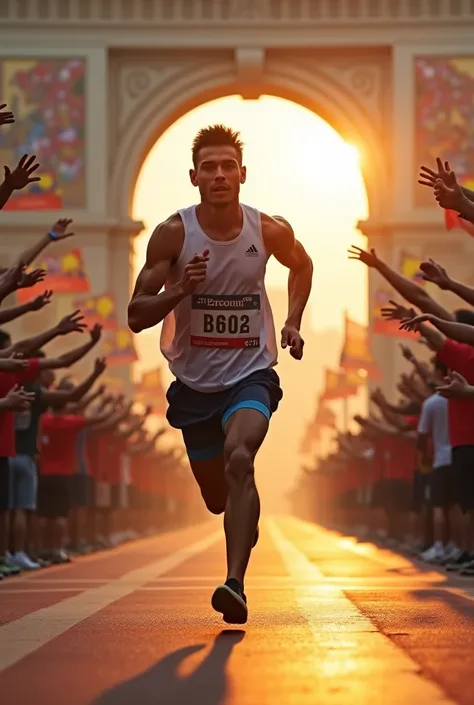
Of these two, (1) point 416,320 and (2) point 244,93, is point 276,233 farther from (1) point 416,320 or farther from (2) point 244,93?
(2) point 244,93

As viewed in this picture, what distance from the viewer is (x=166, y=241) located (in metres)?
8.79

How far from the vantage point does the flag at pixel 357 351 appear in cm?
4981

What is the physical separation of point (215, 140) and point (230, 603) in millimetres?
2279

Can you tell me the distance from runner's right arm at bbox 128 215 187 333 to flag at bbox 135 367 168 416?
54.8m

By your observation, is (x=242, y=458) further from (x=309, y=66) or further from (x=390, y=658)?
(x=309, y=66)

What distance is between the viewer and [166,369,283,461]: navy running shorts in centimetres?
859

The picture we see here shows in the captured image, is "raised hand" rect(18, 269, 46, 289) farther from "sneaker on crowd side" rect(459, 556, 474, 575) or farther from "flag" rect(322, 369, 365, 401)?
"flag" rect(322, 369, 365, 401)

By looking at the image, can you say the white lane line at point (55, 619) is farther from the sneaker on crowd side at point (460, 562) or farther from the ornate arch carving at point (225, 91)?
the ornate arch carving at point (225, 91)

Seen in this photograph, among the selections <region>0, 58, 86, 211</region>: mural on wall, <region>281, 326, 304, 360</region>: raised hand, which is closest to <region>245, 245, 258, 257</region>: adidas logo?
<region>281, 326, 304, 360</region>: raised hand

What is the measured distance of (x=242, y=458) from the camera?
26.7 feet

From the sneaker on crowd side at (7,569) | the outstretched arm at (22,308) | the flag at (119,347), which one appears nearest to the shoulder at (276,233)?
the outstretched arm at (22,308)

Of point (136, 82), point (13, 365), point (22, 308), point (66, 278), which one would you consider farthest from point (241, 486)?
point (136, 82)

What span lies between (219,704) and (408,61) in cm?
4738

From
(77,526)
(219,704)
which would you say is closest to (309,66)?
(77,526)
